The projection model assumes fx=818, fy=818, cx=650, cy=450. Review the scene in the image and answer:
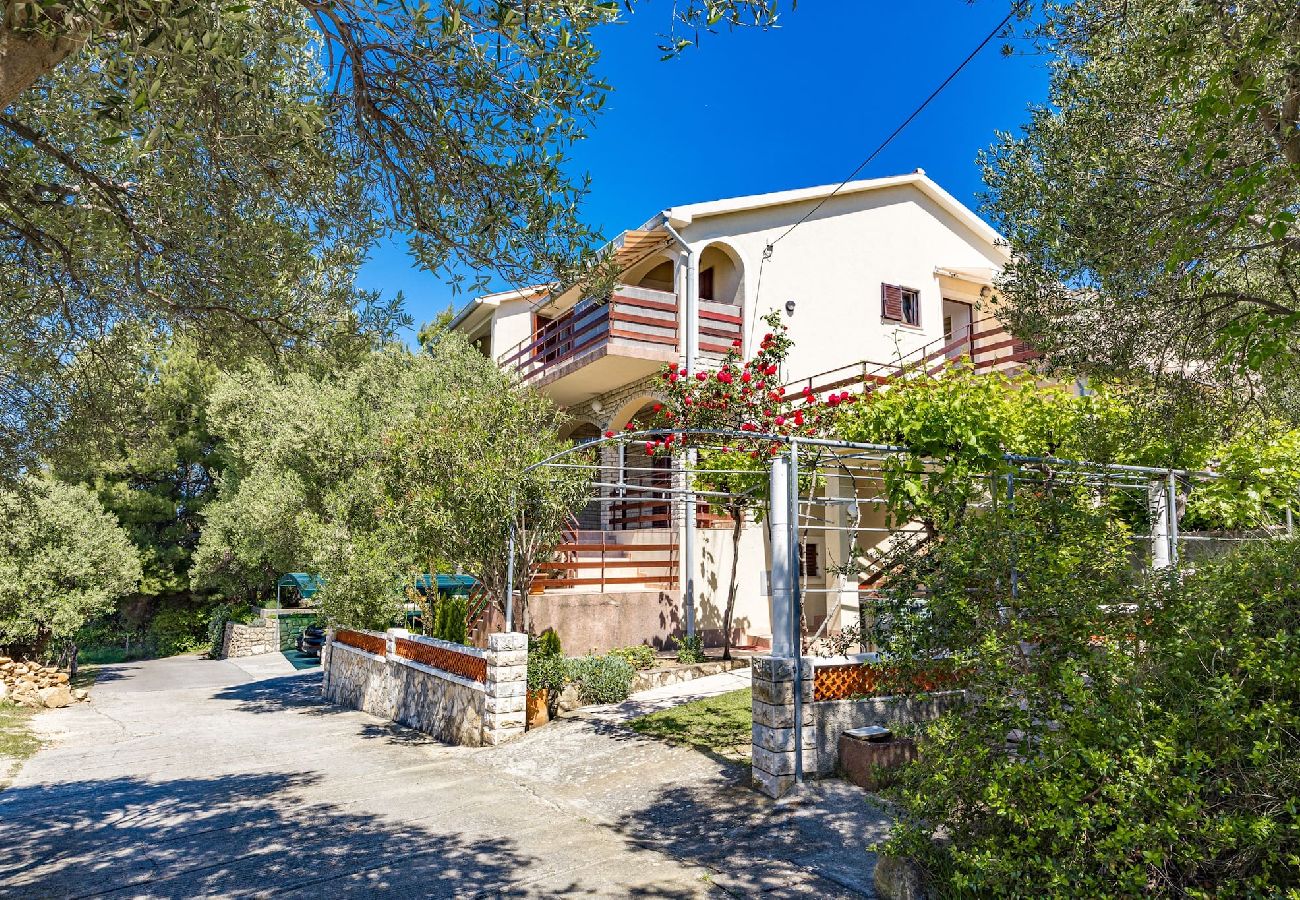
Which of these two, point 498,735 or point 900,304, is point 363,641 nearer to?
point 498,735

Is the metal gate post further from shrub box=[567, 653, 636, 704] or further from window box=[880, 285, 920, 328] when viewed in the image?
window box=[880, 285, 920, 328]

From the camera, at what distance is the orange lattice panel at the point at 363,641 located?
47.9ft

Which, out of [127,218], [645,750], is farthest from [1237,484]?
[127,218]

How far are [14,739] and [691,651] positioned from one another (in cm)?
1102

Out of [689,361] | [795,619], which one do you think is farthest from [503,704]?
[689,361]

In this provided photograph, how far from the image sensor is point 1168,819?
3854mm

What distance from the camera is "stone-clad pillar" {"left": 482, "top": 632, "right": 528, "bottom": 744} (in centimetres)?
1071

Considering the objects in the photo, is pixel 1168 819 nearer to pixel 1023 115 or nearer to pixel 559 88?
pixel 559 88

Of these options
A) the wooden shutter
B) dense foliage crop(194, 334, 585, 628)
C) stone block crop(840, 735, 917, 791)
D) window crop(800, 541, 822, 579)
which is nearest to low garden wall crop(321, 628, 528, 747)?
dense foliage crop(194, 334, 585, 628)

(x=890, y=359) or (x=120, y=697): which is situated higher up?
(x=890, y=359)

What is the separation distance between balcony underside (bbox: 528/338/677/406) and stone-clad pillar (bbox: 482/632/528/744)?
710 centimetres

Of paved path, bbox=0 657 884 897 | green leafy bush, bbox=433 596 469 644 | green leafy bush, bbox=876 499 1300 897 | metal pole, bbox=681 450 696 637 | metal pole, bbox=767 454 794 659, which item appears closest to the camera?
green leafy bush, bbox=876 499 1300 897

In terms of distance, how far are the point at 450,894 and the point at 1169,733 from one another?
15.5 ft

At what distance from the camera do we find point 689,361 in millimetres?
16281
